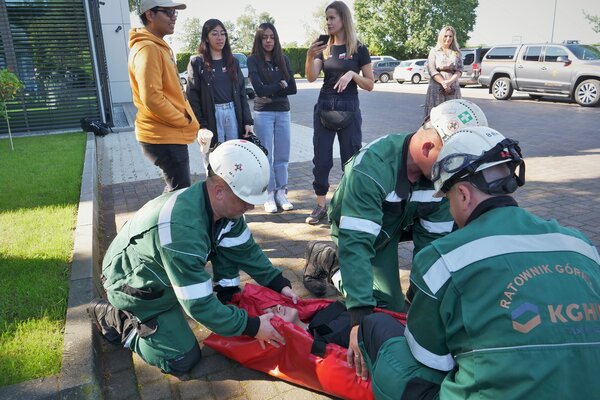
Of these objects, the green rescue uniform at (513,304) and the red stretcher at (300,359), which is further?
the red stretcher at (300,359)

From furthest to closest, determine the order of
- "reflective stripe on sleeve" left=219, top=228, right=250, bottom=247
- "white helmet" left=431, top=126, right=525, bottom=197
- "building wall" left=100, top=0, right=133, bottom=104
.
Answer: "building wall" left=100, top=0, right=133, bottom=104
"reflective stripe on sleeve" left=219, top=228, right=250, bottom=247
"white helmet" left=431, top=126, right=525, bottom=197

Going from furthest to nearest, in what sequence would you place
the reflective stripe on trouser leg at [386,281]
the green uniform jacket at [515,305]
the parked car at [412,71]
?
the parked car at [412,71]
the reflective stripe on trouser leg at [386,281]
the green uniform jacket at [515,305]

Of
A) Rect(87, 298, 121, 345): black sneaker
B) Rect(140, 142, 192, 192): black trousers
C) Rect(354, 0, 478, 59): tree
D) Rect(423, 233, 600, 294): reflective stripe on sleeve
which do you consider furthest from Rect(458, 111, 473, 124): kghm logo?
Rect(354, 0, 478, 59): tree

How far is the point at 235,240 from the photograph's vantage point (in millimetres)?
3076

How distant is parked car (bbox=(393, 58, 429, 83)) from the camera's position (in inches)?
1128

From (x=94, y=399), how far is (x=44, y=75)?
11.3 meters

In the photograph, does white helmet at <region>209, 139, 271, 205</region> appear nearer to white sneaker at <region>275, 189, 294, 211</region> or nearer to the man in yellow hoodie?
the man in yellow hoodie

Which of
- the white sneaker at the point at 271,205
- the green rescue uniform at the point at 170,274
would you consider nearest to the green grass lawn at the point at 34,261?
the green rescue uniform at the point at 170,274

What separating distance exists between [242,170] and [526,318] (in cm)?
150

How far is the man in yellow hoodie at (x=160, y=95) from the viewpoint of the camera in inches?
146

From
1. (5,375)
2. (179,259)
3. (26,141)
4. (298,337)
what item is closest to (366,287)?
(298,337)

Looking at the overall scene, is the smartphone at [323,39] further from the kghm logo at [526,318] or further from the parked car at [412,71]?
the parked car at [412,71]

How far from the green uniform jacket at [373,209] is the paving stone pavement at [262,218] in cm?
74

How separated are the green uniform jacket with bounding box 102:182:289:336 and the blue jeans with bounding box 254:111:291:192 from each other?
247 cm
